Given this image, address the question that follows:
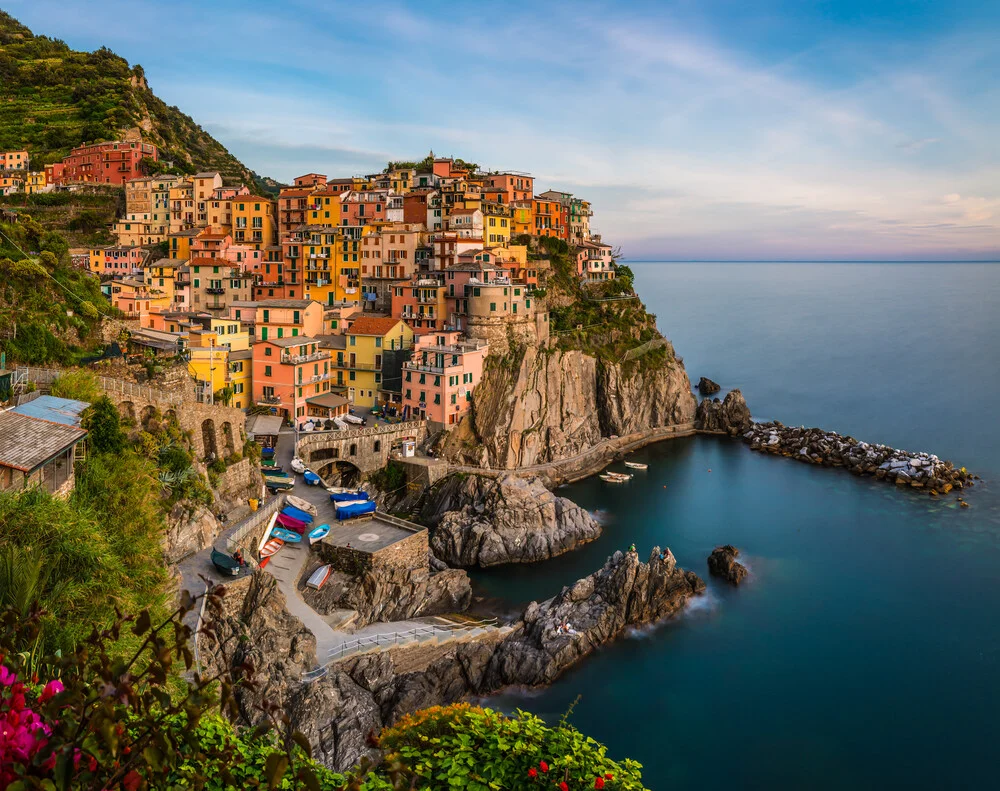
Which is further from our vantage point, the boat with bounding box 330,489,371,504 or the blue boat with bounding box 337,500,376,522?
the boat with bounding box 330,489,371,504

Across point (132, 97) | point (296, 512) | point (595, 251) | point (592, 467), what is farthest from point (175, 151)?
point (296, 512)

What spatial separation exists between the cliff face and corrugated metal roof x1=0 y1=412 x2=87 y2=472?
84.3 feet

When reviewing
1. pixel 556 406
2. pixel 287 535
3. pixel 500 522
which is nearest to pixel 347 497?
pixel 287 535

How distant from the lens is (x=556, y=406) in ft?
160

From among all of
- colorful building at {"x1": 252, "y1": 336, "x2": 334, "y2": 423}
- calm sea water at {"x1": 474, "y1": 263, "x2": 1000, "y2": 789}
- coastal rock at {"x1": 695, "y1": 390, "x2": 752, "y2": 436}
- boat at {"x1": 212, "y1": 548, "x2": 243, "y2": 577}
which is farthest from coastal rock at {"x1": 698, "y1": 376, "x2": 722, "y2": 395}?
boat at {"x1": 212, "y1": 548, "x2": 243, "y2": 577}

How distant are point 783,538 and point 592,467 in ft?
42.6

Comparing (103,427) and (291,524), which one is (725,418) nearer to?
(291,524)

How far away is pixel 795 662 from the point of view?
2777cm

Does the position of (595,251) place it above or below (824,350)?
above

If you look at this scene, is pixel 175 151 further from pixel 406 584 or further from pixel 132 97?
pixel 406 584

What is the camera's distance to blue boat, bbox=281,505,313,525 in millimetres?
29422

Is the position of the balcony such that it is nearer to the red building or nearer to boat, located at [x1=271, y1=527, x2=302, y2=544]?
boat, located at [x1=271, y1=527, x2=302, y2=544]

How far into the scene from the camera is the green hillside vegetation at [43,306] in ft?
86.4

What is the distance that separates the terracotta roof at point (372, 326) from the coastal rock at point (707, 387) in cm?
3785
